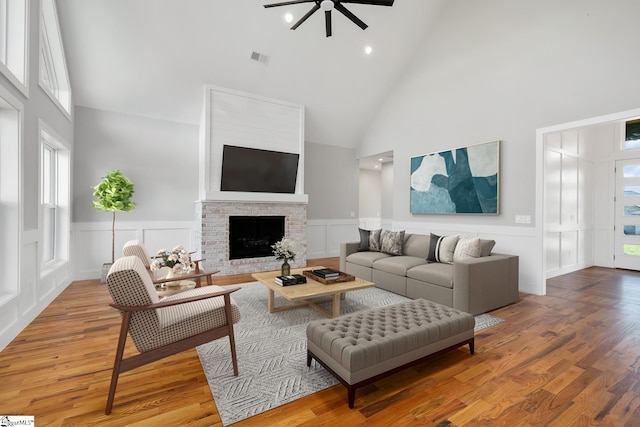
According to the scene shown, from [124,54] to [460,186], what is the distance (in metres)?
6.15

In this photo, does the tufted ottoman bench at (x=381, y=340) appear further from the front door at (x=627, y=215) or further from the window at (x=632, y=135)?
the window at (x=632, y=135)

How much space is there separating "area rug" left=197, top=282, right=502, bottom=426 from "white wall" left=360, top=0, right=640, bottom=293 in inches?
88.5

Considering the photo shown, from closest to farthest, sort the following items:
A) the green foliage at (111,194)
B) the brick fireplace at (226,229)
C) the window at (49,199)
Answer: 1. the window at (49,199)
2. the green foliage at (111,194)
3. the brick fireplace at (226,229)

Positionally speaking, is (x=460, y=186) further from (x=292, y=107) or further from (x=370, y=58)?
(x=292, y=107)

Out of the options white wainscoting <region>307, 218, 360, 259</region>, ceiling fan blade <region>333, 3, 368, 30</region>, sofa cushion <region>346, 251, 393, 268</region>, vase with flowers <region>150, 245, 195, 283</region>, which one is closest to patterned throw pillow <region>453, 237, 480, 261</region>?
sofa cushion <region>346, 251, 393, 268</region>

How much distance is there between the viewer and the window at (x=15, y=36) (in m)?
2.88

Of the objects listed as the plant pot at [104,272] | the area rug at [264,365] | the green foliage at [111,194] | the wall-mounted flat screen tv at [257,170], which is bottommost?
the area rug at [264,365]

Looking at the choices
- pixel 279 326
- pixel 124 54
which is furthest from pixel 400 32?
pixel 279 326

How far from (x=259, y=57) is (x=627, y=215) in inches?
320

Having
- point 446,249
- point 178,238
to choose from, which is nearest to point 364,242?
point 446,249

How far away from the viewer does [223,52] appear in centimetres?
505

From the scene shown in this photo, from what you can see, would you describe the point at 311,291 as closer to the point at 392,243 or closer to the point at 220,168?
the point at 392,243

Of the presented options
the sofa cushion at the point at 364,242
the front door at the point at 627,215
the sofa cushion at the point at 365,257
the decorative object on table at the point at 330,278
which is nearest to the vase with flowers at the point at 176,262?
the decorative object on table at the point at 330,278

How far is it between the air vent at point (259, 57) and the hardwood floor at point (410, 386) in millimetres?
4775
